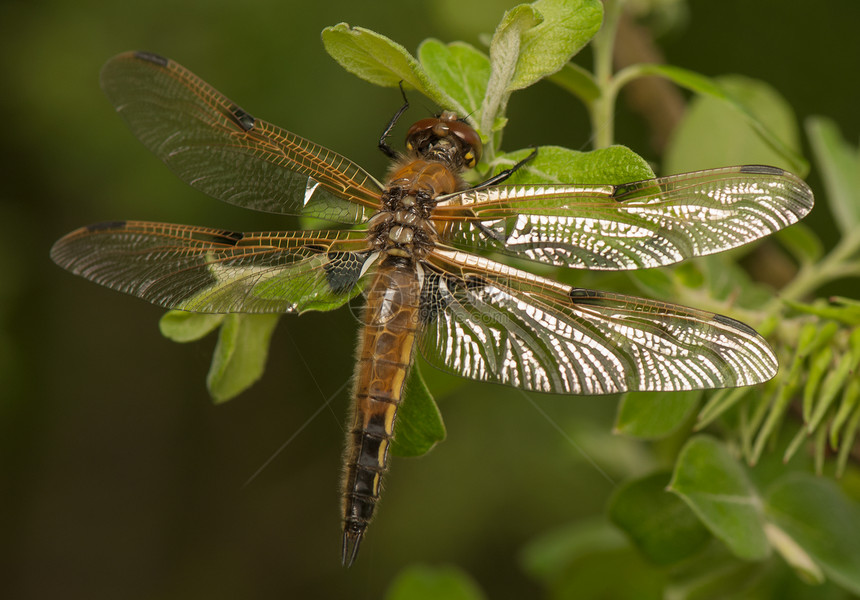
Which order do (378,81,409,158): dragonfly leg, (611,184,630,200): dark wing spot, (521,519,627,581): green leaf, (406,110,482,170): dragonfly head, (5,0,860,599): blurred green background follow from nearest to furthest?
(611,184,630,200): dark wing spot < (406,110,482,170): dragonfly head < (378,81,409,158): dragonfly leg < (521,519,627,581): green leaf < (5,0,860,599): blurred green background

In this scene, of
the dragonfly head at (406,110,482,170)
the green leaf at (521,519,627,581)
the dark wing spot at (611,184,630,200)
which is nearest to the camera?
the dark wing spot at (611,184,630,200)

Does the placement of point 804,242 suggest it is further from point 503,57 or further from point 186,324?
point 186,324

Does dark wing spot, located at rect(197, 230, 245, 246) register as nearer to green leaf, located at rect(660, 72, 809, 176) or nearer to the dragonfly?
the dragonfly

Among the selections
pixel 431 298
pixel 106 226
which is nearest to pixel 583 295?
pixel 431 298

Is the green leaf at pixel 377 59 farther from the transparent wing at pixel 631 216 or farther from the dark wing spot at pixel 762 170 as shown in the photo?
the dark wing spot at pixel 762 170

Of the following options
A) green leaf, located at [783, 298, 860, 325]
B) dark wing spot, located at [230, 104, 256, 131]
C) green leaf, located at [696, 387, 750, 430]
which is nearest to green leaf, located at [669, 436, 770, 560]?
green leaf, located at [696, 387, 750, 430]

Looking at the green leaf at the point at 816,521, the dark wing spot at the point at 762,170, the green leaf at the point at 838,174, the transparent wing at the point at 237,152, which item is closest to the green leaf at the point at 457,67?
→ the transparent wing at the point at 237,152

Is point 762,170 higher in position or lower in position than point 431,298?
higher
